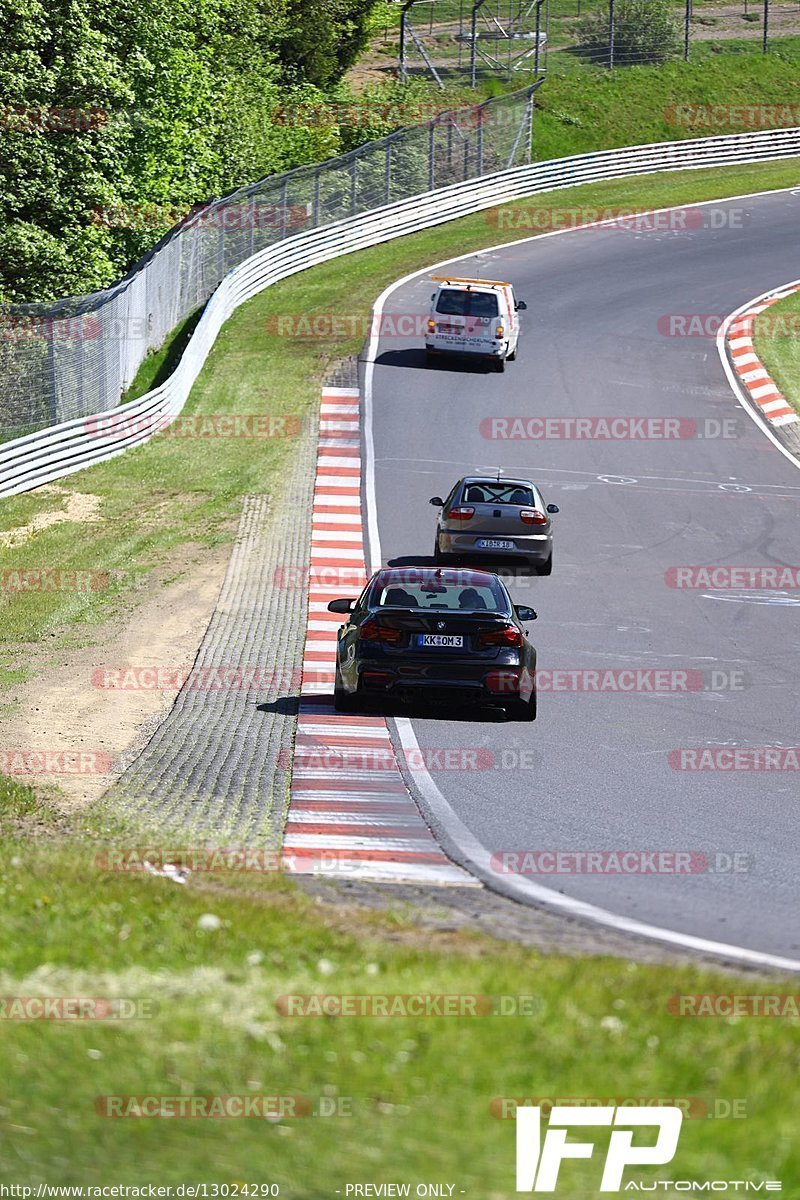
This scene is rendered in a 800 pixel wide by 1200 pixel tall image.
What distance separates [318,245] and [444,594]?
32796 millimetres

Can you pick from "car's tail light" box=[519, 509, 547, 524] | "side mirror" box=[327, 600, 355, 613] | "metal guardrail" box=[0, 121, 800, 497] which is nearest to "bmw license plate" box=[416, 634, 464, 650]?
"side mirror" box=[327, 600, 355, 613]

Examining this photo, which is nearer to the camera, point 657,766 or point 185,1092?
point 185,1092

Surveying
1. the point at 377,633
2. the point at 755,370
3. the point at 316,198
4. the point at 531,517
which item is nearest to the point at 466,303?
the point at 755,370

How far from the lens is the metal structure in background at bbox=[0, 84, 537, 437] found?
27016 mm

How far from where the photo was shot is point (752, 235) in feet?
163

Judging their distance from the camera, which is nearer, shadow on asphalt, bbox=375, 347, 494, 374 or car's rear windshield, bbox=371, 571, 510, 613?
car's rear windshield, bbox=371, 571, 510, 613

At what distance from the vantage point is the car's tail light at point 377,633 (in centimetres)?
1467

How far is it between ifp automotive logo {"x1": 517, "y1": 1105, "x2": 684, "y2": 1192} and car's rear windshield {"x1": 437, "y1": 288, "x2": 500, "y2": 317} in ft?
100.0

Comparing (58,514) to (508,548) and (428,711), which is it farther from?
(428,711)

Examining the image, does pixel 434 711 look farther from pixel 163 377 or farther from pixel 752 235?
pixel 752 235

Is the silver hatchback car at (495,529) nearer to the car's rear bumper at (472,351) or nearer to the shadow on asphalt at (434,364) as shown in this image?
the car's rear bumper at (472,351)

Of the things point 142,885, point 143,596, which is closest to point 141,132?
point 143,596

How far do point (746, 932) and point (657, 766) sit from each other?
4.61 m

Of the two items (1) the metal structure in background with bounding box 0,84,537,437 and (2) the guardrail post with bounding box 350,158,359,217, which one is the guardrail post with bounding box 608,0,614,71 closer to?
(1) the metal structure in background with bounding box 0,84,537,437
